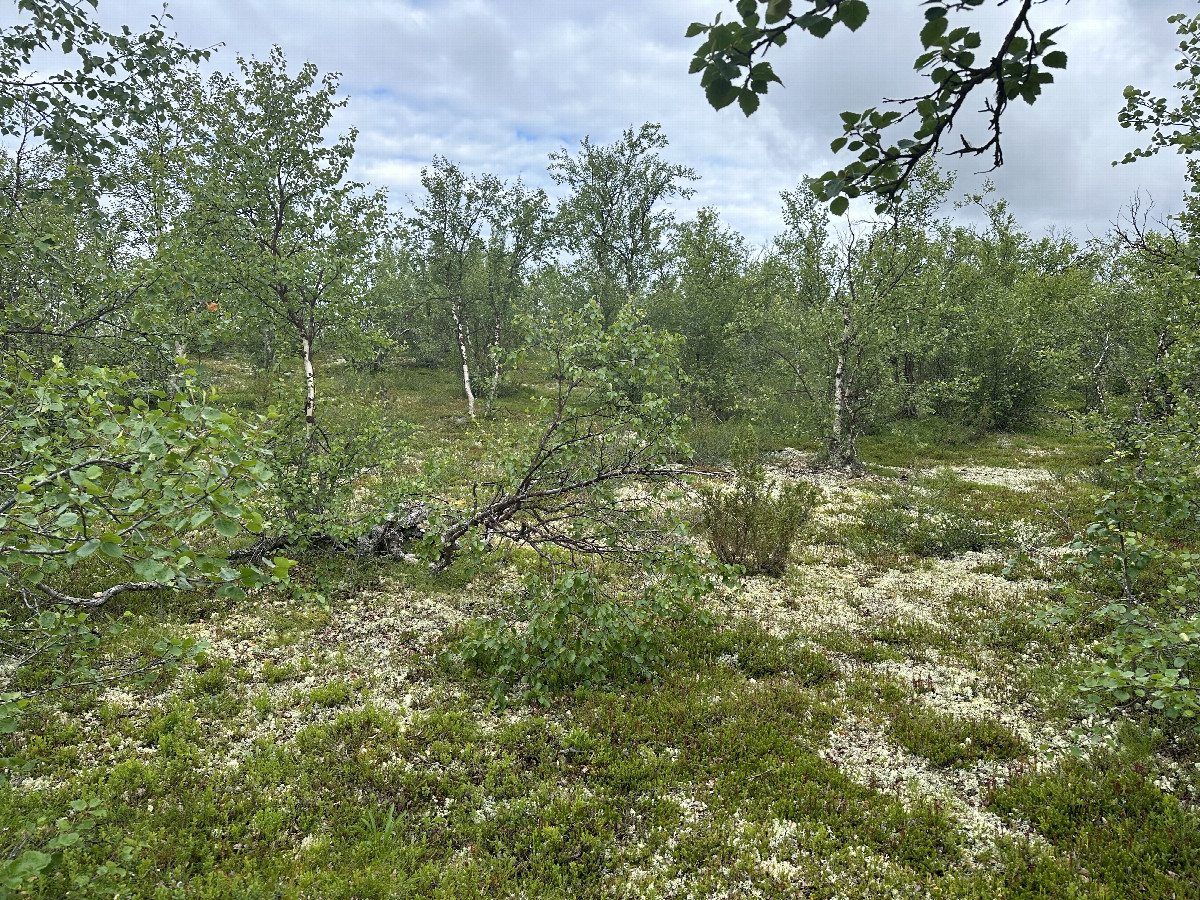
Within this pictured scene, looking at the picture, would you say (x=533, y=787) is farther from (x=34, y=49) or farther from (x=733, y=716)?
(x=34, y=49)

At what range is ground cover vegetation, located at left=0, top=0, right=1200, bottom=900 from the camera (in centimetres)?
370

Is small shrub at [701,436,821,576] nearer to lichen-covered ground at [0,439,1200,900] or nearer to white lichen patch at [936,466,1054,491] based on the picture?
lichen-covered ground at [0,439,1200,900]

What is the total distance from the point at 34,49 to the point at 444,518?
783cm

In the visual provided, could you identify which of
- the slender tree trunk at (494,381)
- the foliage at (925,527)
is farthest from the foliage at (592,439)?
the slender tree trunk at (494,381)

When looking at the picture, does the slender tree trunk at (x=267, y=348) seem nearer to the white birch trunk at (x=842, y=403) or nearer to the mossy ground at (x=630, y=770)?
the mossy ground at (x=630, y=770)

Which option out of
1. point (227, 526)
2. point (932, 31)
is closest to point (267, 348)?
point (227, 526)

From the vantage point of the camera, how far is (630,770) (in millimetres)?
6359

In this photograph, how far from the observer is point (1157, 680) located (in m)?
4.05

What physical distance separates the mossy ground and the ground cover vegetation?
0.04 meters

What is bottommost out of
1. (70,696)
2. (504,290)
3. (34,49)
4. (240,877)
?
(240,877)

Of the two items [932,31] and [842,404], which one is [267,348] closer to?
[842,404]

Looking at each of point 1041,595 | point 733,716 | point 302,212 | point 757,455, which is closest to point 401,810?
point 733,716

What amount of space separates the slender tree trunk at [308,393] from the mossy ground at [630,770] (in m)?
3.53

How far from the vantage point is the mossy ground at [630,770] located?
5020 mm
